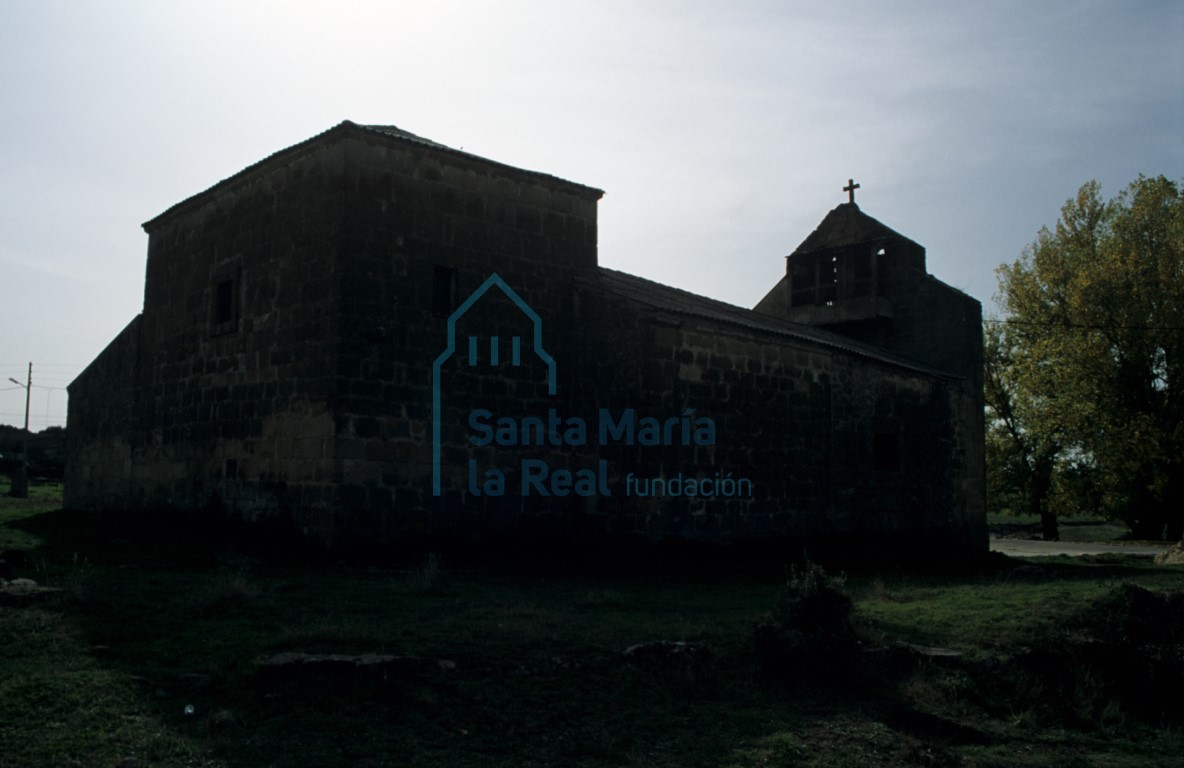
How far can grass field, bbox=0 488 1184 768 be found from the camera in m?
6.08

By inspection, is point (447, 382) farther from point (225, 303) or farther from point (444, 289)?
point (225, 303)

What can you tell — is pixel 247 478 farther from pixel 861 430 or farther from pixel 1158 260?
pixel 1158 260

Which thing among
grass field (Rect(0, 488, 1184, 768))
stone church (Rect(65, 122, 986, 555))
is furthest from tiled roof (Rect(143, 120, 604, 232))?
grass field (Rect(0, 488, 1184, 768))

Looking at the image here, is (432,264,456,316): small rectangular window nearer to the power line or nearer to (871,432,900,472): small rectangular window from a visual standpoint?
(871,432,900,472): small rectangular window

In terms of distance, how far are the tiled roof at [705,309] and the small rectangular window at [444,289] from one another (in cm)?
251

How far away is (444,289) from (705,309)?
20.4 ft

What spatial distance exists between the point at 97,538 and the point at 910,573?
509 inches

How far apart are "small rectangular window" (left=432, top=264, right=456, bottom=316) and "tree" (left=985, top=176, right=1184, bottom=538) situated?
20.7 meters

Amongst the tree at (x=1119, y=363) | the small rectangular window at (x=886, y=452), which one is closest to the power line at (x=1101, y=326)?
the tree at (x=1119, y=363)

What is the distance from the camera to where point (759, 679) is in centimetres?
791

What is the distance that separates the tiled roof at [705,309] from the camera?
16.1 m

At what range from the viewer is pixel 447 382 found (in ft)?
46.7

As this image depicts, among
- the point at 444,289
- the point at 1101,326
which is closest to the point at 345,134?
the point at 444,289

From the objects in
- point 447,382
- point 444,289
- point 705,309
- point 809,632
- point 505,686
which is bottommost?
point 505,686
